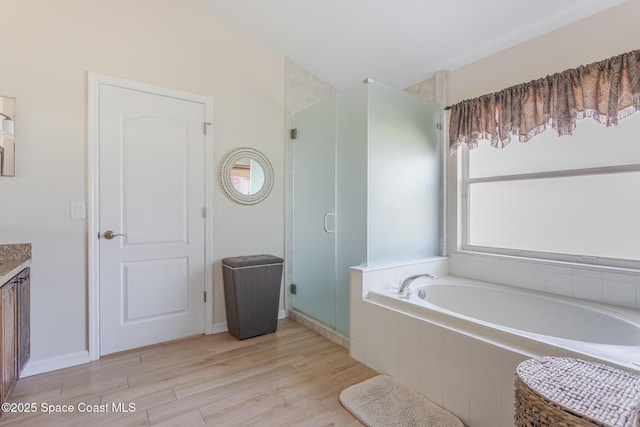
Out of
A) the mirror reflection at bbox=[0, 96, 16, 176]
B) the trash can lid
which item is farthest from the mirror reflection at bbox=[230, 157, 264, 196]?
the mirror reflection at bbox=[0, 96, 16, 176]

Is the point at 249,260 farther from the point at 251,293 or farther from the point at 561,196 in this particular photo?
the point at 561,196

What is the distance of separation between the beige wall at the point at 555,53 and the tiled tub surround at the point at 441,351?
1701mm

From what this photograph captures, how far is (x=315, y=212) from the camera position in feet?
9.45

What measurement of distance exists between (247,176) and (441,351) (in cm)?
212

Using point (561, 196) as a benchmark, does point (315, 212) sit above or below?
below

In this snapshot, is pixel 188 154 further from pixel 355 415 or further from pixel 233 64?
pixel 355 415

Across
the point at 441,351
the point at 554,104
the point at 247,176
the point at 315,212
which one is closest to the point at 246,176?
the point at 247,176

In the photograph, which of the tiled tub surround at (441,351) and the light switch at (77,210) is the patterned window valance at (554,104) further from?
the light switch at (77,210)

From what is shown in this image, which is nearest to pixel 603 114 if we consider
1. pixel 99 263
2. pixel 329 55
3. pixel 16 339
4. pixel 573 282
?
pixel 573 282

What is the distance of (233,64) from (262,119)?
0.54 m

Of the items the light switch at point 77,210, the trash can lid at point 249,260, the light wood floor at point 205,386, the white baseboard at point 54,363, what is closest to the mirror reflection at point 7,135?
the light switch at point 77,210

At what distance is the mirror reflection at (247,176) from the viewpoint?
9.41 feet

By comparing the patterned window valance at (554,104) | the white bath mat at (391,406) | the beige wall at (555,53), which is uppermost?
the beige wall at (555,53)

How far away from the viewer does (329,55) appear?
2.96 meters
